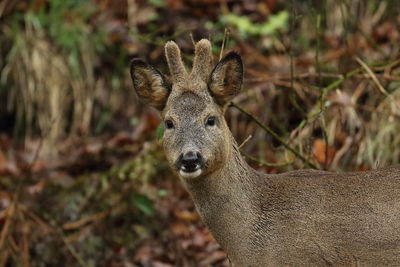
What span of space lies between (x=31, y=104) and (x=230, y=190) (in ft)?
18.1

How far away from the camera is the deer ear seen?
578cm

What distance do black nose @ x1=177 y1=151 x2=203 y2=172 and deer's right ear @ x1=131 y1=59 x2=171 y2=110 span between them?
624 millimetres

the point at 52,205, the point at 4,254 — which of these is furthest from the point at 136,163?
the point at 4,254

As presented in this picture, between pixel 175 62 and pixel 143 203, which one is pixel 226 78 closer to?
pixel 175 62

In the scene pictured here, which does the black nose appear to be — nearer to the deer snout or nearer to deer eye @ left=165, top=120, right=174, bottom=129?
the deer snout

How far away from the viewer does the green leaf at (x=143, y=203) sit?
8.53 meters

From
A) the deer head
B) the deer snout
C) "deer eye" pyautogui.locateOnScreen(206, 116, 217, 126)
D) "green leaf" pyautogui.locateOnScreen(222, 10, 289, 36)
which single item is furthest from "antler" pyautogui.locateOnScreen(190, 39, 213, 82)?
"green leaf" pyautogui.locateOnScreen(222, 10, 289, 36)

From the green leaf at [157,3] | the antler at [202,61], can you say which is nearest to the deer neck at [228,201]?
the antler at [202,61]

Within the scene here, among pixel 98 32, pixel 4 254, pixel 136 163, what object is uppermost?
pixel 98 32

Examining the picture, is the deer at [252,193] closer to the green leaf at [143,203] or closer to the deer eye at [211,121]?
the deer eye at [211,121]

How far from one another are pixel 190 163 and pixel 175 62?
0.81 metres

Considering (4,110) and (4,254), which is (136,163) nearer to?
(4,254)

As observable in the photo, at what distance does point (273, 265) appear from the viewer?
561 cm

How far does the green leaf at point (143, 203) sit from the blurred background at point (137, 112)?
15 mm
